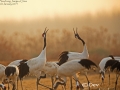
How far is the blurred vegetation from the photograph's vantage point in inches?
307

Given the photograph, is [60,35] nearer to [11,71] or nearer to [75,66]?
[75,66]

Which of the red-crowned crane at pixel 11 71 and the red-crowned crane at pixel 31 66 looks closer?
the red-crowned crane at pixel 11 71

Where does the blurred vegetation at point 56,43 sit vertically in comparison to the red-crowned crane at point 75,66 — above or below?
above

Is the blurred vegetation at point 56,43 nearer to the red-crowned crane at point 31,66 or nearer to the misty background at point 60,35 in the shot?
the misty background at point 60,35

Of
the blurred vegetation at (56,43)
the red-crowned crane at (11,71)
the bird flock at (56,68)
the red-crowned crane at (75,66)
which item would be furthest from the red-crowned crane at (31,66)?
the blurred vegetation at (56,43)

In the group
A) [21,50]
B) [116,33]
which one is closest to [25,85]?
[21,50]

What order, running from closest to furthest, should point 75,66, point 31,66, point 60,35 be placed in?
point 75,66, point 31,66, point 60,35

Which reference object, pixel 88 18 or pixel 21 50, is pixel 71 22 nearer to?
pixel 88 18

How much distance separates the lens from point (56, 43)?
8.04m

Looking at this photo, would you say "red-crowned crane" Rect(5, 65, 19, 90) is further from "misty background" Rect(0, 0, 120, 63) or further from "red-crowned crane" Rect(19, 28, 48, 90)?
"misty background" Rect(0, 0, 120, 63)

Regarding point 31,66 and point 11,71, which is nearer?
point 11,71

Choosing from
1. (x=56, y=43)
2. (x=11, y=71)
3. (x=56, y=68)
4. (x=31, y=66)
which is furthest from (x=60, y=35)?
(x=11, y=71)

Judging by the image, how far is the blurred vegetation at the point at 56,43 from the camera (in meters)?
7.79

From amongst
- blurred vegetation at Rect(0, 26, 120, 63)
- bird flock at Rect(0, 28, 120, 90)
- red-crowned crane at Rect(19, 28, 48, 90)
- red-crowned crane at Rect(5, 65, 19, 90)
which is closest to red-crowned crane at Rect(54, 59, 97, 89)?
bird flock at Rect(0, 28, 120, 90)
